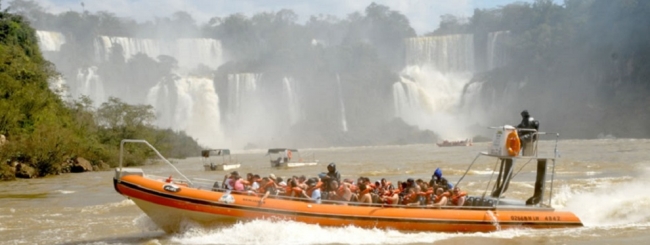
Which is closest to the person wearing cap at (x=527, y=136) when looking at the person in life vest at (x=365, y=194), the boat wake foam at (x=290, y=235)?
the boat wake foam at (x=290, y=235)

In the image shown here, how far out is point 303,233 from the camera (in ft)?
43.8

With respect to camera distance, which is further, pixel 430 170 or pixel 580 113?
pixel 580 113

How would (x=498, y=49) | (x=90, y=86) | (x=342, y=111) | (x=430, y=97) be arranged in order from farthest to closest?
(x=342, y=111), (x=498, y=49), (x=430, y=97), (x=90, y=86)

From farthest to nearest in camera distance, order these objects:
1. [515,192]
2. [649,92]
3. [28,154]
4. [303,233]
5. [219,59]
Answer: [219,59], [649,92], [28,154], [515,192], [303,233]

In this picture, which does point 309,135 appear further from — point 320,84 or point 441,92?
point 441,92

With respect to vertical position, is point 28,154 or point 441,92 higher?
point 441,92

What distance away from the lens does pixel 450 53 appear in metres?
99.0

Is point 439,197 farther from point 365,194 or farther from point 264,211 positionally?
point 264,211

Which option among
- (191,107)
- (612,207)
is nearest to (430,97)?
(191,107)

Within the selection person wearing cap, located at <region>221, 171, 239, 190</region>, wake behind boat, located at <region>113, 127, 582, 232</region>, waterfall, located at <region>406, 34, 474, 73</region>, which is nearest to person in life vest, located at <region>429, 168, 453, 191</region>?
wake behind boat, located at <region>113, 127, 582, 232</region>

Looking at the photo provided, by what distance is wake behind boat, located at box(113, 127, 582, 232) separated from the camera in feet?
43.8

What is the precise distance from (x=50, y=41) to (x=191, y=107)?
19.6m

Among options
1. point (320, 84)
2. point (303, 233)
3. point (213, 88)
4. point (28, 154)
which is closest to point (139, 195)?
point (303, 233)

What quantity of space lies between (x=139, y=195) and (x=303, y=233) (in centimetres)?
281
